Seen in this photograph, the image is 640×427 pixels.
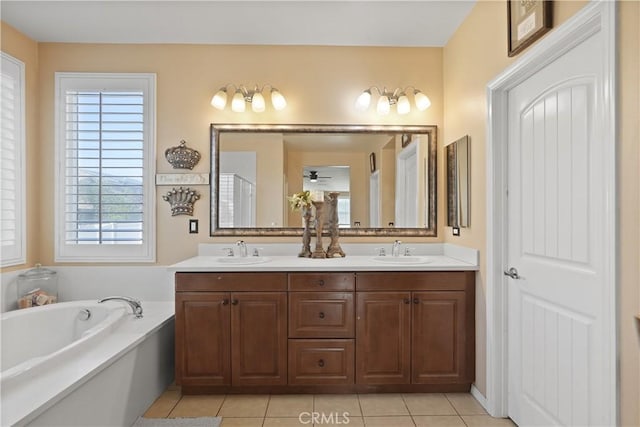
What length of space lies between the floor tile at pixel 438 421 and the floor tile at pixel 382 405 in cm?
10

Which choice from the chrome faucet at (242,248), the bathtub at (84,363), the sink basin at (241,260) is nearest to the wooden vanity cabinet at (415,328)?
the sink basin at (241,260)

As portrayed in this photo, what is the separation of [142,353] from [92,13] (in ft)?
7.46

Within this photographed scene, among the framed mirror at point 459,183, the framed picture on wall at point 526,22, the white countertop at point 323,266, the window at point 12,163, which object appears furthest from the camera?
the window at point 12,163

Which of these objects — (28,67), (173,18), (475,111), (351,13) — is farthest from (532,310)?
(28,67)

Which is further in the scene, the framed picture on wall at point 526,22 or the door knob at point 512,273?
the door knob at point 512,273

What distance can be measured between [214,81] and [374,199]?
1.58 m

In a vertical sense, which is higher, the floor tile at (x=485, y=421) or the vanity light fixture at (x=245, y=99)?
the vanity light fixture at (x=245, y=99)

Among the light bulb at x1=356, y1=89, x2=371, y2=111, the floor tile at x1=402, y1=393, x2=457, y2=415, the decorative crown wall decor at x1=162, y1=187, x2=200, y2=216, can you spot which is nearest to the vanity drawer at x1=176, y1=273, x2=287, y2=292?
the decorative crown wall decor at x1=162, y1=187, x2=200, y2=216

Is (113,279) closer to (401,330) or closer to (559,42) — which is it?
(401,330)

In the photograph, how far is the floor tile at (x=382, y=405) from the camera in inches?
89.7

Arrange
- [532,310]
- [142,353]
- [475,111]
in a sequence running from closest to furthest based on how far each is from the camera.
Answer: [532,310] < [142,353] < [475,111]

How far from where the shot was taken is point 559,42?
1.62m

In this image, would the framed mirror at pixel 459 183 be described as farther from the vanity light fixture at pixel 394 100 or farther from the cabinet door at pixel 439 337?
the cabinet door at pixel 439 337

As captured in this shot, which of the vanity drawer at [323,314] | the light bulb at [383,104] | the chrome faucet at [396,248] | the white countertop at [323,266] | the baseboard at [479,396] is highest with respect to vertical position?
the light bulb at [383,104]
